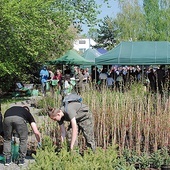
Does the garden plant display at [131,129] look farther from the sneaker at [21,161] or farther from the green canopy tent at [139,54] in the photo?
the green canopy tent at [139,54]

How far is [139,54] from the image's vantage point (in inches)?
690

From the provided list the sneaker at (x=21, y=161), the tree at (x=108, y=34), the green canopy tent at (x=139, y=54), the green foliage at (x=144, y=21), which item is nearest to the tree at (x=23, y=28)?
the green canopy tent at (x=139, y=54)

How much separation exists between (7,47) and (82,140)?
443 inches

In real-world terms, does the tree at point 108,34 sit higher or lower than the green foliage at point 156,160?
higher

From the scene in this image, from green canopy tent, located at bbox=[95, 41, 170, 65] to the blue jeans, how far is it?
10.7 m

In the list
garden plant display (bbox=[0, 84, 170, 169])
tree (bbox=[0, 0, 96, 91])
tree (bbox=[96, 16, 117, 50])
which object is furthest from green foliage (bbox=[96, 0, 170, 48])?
garden plant display (bbox=[0, 84, 170, 169])

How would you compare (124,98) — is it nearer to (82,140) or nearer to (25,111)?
(82,140)

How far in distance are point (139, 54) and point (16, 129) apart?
37.1ft

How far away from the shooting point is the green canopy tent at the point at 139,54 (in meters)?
17.2

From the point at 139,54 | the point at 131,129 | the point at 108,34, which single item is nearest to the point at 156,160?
the point at 131,129

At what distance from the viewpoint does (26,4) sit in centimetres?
1667

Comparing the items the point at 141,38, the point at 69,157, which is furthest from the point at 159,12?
the point at 69,157

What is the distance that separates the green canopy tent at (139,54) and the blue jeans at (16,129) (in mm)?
10694

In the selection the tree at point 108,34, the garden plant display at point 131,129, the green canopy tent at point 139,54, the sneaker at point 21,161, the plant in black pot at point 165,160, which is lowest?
the sneaker at point 21,161
